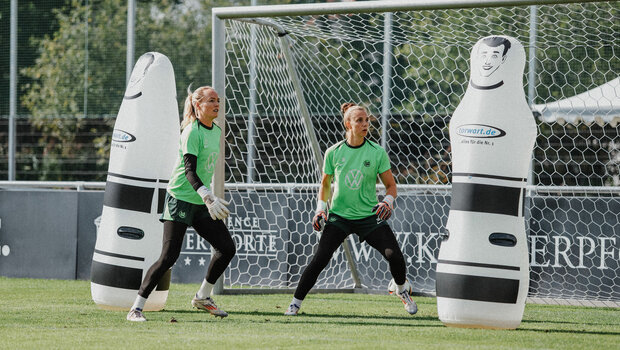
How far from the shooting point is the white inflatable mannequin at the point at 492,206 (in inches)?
270

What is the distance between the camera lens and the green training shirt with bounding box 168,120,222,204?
7.52 m

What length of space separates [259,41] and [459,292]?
15.7 feet

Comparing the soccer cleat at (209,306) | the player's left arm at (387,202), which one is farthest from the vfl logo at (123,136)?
the player's left arm at (387,202)

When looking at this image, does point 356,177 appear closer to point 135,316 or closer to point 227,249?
point 227,249

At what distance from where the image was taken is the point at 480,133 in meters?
6.95

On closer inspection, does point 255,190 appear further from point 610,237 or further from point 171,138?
point 610,237

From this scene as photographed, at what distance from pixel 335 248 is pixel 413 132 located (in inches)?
212

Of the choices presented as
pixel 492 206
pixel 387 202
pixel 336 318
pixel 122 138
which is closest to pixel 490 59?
pixel 492 206

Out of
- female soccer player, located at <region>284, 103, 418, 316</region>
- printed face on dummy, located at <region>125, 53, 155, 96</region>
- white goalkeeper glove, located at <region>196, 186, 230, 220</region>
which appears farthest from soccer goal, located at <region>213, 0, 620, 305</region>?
white goalkeeper glove, located at <region>196, 186, 230, 220</region>

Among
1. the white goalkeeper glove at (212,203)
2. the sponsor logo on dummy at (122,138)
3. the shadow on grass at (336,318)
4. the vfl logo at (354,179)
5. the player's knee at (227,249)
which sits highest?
the sponsor logo on dummy at (122,138)

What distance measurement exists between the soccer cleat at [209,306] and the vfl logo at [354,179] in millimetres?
1487

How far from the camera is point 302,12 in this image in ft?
30.9

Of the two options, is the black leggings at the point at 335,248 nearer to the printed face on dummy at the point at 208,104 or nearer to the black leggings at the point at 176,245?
the black leggings at the point at 176,245

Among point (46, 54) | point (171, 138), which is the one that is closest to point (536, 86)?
point (171, 138)
